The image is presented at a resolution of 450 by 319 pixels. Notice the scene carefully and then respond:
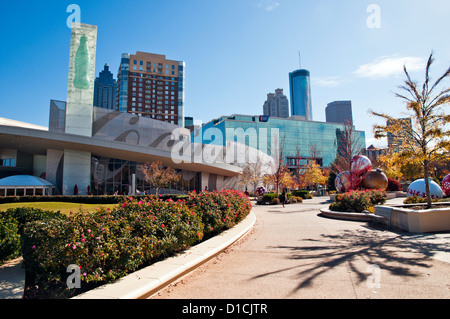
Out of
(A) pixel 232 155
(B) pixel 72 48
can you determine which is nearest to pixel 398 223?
(A) pixel 232 155

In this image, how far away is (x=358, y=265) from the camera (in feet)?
18.2

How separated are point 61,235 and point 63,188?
33.6 m

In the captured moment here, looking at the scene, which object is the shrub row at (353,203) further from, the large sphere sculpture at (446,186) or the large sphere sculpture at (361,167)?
the large sphere sculpture at (361,167)

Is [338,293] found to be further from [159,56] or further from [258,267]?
[159,56]

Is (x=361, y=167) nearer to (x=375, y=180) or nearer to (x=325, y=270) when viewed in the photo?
(x=375, y=180)

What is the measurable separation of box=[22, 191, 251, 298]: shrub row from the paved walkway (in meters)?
0.95

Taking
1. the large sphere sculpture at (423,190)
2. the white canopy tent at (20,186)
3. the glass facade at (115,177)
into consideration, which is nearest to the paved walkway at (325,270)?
the large sphere sculpture at (423,190)

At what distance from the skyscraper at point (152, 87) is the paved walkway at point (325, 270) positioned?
340ft

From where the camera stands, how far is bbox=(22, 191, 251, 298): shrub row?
4.28m

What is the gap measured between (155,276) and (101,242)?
1.07 metres

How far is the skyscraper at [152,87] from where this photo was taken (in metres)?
107

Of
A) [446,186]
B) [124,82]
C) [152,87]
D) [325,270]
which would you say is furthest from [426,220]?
[124,82]

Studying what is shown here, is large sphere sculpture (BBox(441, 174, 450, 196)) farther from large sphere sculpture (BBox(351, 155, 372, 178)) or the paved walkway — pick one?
the paved walkway

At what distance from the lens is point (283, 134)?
9006 cm
